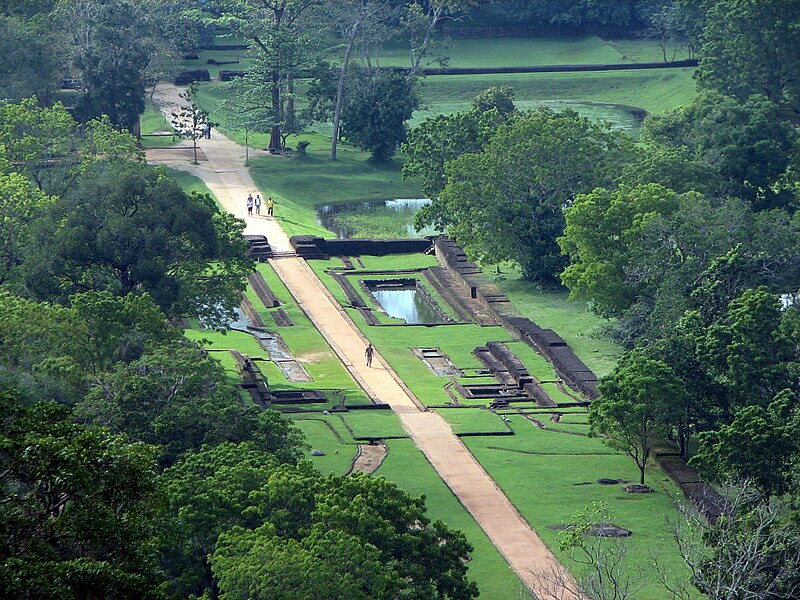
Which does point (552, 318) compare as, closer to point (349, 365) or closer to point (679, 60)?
point (349, 365)

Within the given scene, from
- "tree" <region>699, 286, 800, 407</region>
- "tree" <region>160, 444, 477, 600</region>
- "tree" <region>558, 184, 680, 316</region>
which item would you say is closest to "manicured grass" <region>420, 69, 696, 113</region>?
"tree" <region>558, 184, 680, 316</region>

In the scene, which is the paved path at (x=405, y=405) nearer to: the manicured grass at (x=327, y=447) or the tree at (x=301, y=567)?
the manicured grass at (x=327, y=447)

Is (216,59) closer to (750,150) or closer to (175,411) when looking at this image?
(750,150)

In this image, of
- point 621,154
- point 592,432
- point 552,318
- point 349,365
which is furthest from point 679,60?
point 592,432

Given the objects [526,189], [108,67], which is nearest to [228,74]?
[108,67]

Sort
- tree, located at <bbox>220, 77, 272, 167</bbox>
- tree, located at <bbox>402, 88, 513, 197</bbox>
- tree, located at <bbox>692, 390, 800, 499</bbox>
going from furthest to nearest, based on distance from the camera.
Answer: tree, located at <bbox>220, 77, 272, 167</bbox>
tree, located at <bbox>402, 88, 513, 197</bbox>
tree, located at <bbox>692, 390, 800, 499</bbox>

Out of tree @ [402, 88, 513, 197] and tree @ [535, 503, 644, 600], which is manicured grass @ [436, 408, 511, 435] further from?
tree @ [402, 88, 513, 197]

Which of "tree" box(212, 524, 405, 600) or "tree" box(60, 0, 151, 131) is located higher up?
"tree" box(212, 524, 405, 600)

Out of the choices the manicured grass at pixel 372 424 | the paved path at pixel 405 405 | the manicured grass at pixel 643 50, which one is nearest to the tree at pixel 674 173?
the paved path at pixel 405 405
